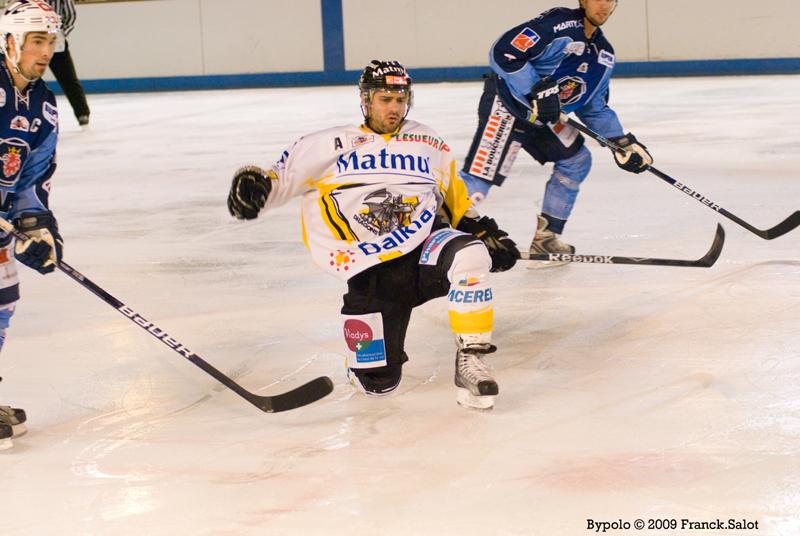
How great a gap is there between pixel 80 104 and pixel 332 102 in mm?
2421

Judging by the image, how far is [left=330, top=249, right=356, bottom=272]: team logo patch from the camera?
9.50 ft

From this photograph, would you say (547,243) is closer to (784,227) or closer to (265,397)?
(784,227)

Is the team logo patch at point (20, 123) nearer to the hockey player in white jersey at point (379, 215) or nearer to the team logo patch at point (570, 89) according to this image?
the hockey player in white jersey at point (379, 215)

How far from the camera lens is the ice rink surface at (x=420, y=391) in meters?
2.14

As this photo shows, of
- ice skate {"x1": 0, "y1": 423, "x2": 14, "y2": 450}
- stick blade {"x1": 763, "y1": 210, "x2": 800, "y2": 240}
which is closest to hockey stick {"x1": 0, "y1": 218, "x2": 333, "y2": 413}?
ice skate {"x1": 0, "y1": 423, "x2": 14, "y2": 450}

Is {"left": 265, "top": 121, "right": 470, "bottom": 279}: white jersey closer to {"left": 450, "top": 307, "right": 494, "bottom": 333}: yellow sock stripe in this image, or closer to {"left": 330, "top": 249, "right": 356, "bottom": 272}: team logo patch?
{"left": 330, "top": 249, "right": 356, "bottom": 272}: team logo patch

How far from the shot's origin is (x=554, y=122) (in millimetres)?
4043

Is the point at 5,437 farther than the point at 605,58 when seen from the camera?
No

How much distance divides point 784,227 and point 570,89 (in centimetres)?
90

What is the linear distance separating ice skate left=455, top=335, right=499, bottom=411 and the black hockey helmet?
0.60 metres

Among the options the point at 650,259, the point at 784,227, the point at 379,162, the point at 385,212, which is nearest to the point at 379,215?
the point at 385,212

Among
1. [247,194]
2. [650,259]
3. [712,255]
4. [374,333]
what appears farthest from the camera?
[712,255]

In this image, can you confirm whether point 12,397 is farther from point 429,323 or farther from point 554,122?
point 554,122

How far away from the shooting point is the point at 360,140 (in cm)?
290
